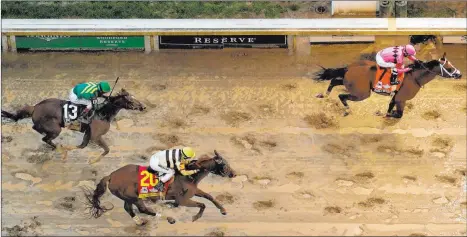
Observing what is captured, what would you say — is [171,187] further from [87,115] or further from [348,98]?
[348,98]

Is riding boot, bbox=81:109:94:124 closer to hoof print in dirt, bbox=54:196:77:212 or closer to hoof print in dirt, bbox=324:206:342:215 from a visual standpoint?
hoof print in dirt, bbox=54:196:77:212

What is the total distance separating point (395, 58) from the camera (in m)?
14.1

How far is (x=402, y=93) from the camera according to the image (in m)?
14.4

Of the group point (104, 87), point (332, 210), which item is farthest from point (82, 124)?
point (332, 210)

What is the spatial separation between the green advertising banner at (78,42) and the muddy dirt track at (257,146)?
17 cm

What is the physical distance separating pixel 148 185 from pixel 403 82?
14.7 feet

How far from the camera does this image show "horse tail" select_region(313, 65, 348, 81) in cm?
1473

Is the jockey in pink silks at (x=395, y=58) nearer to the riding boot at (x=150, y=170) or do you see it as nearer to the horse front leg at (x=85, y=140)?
the riding boot at (x=150, y=170)

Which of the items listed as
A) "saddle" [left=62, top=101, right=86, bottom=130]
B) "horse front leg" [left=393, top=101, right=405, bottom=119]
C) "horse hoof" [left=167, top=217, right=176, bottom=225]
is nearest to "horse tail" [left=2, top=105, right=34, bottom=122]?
"saddle" [left=62, top=101, right=86, bottom=130]

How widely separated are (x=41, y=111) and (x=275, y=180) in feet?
12.6

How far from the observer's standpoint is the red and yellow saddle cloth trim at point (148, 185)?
1288 centimetres

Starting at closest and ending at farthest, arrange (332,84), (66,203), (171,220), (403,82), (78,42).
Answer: (171,220), (66,203), (403,82), (332,84), (78,42)

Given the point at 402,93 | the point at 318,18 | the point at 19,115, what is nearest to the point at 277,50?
the point at 318,18

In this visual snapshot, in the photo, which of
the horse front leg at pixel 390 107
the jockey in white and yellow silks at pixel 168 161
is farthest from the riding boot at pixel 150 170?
the horse front leg at pixel 390 107
